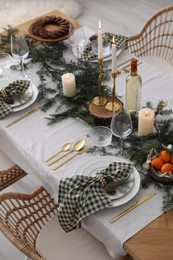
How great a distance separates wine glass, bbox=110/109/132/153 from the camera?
1.75 meters

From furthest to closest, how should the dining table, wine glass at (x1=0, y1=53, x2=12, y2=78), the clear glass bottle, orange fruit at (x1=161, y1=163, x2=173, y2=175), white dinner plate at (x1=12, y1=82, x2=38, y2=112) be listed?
wine glass at (x1=0, y1=53, x2=12, y2=78) → white dinner plate at (x1=12, y1=82, x2=38, y2=112) → the clear glass bottle → orange fruit at (x1=161, y1=163, x2=173, y2=175) → the dining table

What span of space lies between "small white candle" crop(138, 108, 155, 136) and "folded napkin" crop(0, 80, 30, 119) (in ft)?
1.89

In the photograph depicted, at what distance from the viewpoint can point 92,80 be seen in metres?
2.13

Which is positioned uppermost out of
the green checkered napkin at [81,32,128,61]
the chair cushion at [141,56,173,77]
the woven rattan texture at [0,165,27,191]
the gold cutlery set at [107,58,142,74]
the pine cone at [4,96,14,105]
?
the green checkered napkin at [81,32,128,61]

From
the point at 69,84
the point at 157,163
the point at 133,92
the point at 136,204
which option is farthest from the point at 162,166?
the point at 69,84

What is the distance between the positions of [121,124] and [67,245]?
52 centimetres

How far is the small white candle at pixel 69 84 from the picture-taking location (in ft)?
6.64

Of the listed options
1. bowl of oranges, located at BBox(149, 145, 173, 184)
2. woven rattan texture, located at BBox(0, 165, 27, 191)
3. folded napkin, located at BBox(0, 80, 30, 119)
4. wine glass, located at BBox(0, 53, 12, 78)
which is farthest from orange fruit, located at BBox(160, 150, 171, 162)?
wine glass, located at BBox(0, 53, 12, 78)

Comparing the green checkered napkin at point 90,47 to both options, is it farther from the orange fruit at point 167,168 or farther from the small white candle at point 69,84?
the orange fruit at point 167,168

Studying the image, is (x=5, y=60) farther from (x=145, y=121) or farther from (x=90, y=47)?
(x=145, y=121)

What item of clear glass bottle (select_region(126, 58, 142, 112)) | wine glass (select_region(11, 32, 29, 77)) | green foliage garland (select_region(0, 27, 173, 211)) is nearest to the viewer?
green foliage garland (select_region(0, 27, 173, 211))

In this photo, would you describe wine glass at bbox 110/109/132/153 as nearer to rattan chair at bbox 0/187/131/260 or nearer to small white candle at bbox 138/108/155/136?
small white candle at bbox 138/108/155/136

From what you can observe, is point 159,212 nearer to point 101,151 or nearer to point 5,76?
point 101,151

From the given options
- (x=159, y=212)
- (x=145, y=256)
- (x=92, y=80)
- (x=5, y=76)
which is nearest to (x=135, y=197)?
(x=159, y=212)
